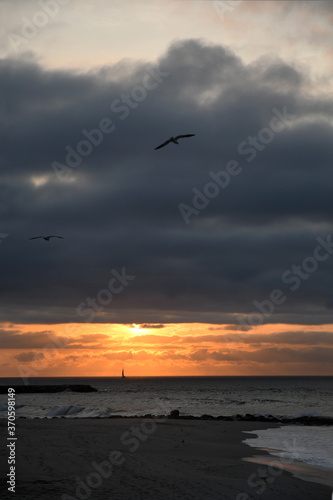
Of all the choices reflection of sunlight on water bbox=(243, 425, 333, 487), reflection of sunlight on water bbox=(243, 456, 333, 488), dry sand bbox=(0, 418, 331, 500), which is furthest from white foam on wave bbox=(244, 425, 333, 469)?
dry sand bbox=(0, 418, 331, 500)

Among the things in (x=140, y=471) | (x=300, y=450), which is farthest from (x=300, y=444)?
(x=140, y=471)

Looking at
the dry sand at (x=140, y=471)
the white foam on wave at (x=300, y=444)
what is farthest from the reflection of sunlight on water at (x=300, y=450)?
the dry sand at (x=140, y=471)

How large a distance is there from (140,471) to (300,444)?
1543 cm

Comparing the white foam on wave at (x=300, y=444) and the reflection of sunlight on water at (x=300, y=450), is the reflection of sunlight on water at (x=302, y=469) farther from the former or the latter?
the white foam on wave at (x=300, y=444)

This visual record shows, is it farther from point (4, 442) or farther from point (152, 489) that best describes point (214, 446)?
point (152, 489)

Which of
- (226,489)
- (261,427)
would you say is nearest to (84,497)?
(226,489)

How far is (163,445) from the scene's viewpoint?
28.4m

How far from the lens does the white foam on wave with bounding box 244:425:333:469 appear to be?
2613 centimetres

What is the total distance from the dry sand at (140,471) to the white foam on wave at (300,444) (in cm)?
170

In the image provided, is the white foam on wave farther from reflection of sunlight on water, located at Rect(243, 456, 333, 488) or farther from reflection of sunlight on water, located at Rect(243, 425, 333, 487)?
reflection of sunlight on water, located at Rect(243, 456, 333, 488)

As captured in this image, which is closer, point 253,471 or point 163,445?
point 253,471

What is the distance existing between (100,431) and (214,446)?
27.3ft

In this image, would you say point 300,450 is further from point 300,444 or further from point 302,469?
point 302,469

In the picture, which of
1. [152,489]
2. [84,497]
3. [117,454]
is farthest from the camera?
[117,454]
